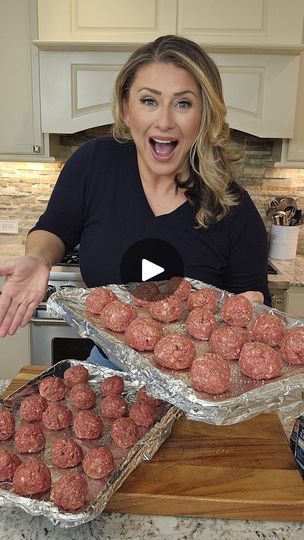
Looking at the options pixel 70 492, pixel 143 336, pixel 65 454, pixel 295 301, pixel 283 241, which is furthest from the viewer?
pixel 283 241

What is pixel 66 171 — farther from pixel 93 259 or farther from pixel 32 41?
pixel 32 41

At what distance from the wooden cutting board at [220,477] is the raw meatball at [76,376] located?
24cm

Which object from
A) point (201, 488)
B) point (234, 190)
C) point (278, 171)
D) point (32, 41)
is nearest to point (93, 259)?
point (234, 190)

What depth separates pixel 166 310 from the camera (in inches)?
45.4

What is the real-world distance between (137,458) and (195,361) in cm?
22

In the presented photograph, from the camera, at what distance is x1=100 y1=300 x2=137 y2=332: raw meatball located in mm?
1084

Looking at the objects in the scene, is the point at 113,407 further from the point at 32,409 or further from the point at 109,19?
the point at 109,19

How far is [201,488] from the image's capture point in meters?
0.92

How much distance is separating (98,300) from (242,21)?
65.3 inches

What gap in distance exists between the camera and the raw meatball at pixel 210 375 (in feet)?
2.91

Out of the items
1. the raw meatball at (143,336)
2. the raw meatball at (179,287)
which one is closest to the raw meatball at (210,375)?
the raw meatball at (143,336)

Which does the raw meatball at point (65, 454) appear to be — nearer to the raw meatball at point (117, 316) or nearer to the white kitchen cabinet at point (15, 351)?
the raw meatball at point (117, 316)

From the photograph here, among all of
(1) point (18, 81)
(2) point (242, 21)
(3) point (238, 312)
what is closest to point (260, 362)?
(3) point (238, 312)

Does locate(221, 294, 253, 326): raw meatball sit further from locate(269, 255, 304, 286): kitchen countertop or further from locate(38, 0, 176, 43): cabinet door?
locate(38, 0, 176, 43): cabinet door
